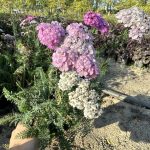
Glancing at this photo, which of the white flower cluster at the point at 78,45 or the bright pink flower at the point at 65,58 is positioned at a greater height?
the white flower cluster at the point at 78,45

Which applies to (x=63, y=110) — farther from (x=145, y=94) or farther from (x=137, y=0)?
(x=137, y=0)

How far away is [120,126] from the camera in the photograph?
14.2ft

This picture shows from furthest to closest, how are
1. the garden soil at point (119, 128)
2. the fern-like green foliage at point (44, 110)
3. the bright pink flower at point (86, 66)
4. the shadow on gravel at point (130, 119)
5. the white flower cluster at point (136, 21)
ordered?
the white flower cluster at point (136, 21) < the shadow on gravel at point (130, 119) < the garden soil at point (119, 128) < the fern-like green foliage at point (44, 110) < the bright pink flower at point (86, 66)

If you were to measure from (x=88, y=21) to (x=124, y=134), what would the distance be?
1.19m

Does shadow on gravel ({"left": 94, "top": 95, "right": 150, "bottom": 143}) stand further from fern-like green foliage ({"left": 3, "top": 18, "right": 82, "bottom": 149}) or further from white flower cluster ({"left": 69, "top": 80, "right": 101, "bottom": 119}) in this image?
white flower cluster ({"left": 69, "top": 80, "right": 101, "bottom": 119})

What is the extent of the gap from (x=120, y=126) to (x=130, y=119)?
0.19 metres

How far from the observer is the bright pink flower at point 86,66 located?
329 centimetres

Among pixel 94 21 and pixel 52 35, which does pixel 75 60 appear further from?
pixel 94 21

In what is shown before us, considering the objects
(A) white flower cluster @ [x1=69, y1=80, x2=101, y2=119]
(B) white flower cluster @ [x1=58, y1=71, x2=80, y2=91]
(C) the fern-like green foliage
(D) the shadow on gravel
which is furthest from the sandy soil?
(B) white flower cluster @ [x1=58, y1=71, x2=80, y2=91]

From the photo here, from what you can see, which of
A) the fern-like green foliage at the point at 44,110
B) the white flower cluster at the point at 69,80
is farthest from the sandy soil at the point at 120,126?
the white flower cluster at the point at 69,80

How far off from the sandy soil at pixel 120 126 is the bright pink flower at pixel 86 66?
0.92 metres

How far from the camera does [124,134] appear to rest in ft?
13.8

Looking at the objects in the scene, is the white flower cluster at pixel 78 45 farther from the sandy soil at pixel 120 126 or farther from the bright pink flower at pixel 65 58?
the sandy soil at pixel 120 126

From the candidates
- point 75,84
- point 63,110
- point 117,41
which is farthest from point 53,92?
point 117,41
